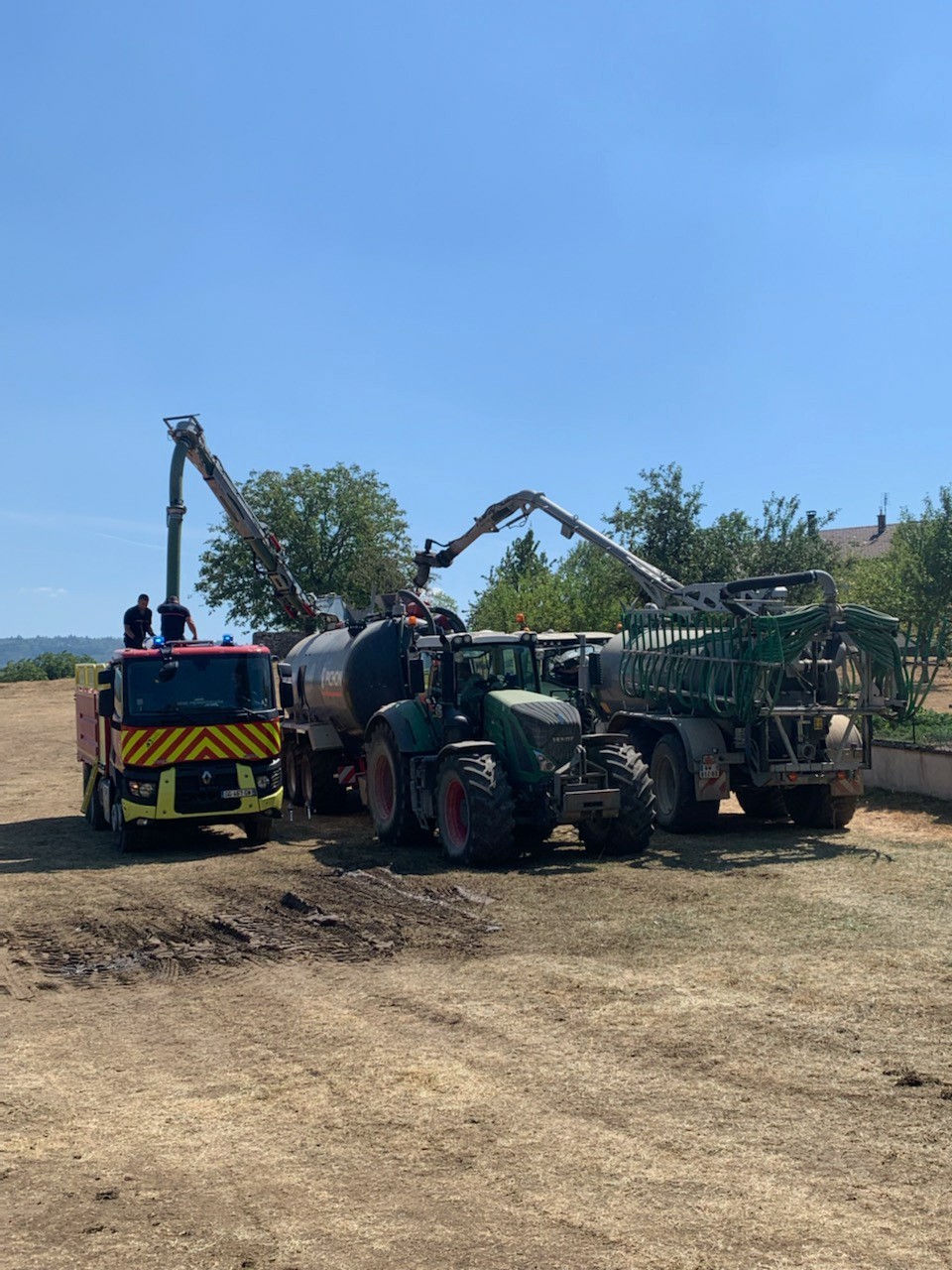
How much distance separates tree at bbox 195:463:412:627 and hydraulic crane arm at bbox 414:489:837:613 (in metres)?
24.7

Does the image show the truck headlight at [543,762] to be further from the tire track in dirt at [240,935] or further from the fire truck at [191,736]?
the fire truck at [191,736]

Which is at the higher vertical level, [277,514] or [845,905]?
[277,514]

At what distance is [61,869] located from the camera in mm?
14891

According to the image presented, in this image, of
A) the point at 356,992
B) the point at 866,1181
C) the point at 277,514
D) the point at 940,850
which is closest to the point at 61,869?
the point at 356,992

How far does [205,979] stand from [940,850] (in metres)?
8.66

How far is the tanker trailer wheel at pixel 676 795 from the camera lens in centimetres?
1622

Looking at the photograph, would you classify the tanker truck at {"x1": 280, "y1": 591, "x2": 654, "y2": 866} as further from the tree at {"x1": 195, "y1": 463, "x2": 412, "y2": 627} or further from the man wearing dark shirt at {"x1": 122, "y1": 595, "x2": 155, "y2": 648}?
the tree at {"x1": 195, "y1": 463, "x2": 412, "y2": 627}

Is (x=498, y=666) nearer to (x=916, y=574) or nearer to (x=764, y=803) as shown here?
(x=764, y=803)

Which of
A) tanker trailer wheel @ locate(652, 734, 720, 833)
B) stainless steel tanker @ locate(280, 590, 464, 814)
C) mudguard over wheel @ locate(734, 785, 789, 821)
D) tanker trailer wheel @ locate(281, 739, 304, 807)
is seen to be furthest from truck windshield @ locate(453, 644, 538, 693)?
tanker trailer wheel @ locate(281, 739, 304, 807)

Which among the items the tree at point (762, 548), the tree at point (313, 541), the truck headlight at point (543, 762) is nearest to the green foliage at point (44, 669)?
the tree at point (313, 541)

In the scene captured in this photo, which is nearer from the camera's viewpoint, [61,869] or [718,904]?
[718,904]

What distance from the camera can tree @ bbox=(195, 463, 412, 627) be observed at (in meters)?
49.3

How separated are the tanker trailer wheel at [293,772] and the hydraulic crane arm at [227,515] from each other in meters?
2.42

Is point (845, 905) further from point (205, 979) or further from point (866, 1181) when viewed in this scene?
point (866, 1181)
